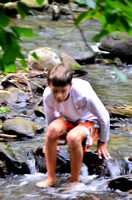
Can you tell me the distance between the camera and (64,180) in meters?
3.55

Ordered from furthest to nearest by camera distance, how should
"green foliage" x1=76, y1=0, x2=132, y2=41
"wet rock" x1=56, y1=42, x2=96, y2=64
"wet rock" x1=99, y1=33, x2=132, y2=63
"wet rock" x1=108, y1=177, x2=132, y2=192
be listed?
"wet rock" x1=99, y1=33, x2=132, y2=63, "wet rock" x1=56, y1=42, x2=96, y2=64, "wet rock" x1=108, y1=177, x2=132, y2=192, "green foliage" x1=76, y1=0, x2=132, y2=41

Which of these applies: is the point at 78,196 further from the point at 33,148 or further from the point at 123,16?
the point at 123,16

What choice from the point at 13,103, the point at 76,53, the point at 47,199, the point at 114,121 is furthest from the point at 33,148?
the point at 76,53

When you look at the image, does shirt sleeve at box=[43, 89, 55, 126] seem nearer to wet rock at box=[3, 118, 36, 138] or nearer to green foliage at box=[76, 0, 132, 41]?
wet rock at box=[3, 118, 36, 138]

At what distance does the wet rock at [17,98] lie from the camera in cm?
606

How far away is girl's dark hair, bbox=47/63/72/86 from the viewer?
3021 mm

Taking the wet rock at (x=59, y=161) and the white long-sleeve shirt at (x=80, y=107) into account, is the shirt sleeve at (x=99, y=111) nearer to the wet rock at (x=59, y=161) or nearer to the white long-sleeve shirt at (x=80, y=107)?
the white long-sleeve shirt at (x=80, y=107)

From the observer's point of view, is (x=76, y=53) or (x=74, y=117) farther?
(x=76, y=53)

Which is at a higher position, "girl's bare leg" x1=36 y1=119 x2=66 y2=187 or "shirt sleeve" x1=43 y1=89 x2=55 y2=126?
"shirt sleeve" x1=43 y1=89 x2=55 y2=126

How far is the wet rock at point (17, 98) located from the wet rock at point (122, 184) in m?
3.04

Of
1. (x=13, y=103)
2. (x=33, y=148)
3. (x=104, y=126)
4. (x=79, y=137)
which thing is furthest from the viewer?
(x=13, y=103)

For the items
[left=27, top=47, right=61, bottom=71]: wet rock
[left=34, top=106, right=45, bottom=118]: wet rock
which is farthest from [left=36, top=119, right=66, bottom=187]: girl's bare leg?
[left=27, top=47, right=61, bottom=71]: wet rock

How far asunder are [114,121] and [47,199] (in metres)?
2.24

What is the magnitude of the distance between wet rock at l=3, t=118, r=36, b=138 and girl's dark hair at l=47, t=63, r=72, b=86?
1615 millimetres
